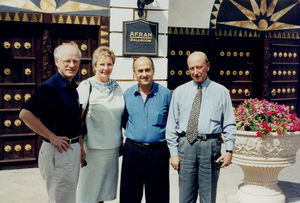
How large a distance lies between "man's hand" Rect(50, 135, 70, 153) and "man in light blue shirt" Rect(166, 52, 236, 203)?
1.05 metres

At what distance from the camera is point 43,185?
5844 mm

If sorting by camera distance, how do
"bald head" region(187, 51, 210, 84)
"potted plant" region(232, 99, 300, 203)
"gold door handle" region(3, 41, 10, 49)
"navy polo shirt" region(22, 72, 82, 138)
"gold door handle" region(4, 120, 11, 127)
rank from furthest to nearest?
"gold door handle" region(4, 120, 11, 127)
"gold door handle" region(3, 41, 10, 49)
"potted plant" region(232, 99, 300, 203)
"bald head" region(187, 51, 210, 84)
"navy polo shirt" region(22, 72, 82, 138)

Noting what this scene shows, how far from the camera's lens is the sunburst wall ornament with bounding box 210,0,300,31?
8.38 metres

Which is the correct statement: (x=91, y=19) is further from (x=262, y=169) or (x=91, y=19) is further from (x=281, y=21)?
(x=281, y=21)

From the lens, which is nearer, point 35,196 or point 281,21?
point 35,196

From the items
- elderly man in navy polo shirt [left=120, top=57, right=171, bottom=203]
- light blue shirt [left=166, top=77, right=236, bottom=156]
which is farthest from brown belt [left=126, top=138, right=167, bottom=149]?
light blue shirt [left=166, top=77, right=236, bottom=156]

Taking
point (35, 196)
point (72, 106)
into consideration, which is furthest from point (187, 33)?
point (72, 106)

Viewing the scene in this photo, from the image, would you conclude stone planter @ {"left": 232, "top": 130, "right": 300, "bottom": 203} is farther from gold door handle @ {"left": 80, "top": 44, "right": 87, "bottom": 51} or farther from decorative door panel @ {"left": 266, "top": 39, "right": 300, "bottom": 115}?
decorative door panel @ {"left": 266, "top": 39, "right": 300, "bottom": 115}

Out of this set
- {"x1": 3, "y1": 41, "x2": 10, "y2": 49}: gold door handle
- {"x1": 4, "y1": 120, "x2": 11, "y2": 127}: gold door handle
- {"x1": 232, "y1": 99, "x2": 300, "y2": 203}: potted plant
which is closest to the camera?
{"x1": 232, "y1": 99, "x2": 300, "y2": 203}: potted plant

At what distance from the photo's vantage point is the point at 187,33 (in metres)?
8.20

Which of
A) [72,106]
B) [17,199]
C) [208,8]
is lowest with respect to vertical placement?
[17,199]

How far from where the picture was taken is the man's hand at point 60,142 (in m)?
3.04

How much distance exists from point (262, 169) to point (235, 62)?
4.78 metres

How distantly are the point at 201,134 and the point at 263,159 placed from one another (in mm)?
1591
